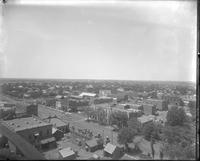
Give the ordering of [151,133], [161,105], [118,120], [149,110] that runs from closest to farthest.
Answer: [151,133] < [118,120] < [149,110] < [161,105]

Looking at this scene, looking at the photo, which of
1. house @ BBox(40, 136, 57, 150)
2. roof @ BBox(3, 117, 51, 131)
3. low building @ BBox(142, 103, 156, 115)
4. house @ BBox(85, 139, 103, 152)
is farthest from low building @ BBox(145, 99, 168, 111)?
house @ BBox(40, 136, 57, 150)

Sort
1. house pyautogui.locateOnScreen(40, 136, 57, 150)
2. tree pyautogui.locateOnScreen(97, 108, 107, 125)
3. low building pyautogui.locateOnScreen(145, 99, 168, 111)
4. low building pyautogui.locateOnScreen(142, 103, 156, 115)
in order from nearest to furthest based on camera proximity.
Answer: house pyautogui.locateOnScreen(40, 136, 57, 150)
tree pyautogui.locateOnScreen(97, 108, 107, 125)
low building pyautogui.locateOnScreen(142, 103, 156, 115)
low building pyautogui.locateOnScreen(145, 99, 168, 111)

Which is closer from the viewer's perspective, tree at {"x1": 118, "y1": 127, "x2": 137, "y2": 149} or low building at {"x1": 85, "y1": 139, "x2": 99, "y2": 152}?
low building at {"x1": 85, "y1": 139, "x2": 99, "y2": 152}

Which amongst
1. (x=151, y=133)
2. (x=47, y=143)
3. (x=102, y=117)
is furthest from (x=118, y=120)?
(x=47, y=143)

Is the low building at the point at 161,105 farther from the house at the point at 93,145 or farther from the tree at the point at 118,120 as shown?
the house at the point at 93,145

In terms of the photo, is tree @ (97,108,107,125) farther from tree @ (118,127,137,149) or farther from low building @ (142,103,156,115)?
low building @ (142,103,156,115)

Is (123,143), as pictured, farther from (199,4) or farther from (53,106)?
(53,106)

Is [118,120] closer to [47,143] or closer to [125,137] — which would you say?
[125,137]

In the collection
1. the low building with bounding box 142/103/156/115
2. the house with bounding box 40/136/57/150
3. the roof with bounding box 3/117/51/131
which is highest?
the roof with bounding box 3/117/51/131

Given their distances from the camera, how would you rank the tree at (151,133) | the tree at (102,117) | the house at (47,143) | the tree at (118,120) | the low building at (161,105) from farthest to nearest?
the low building at (161,105)
the tree at (102,117)
the tree at (118,120)
the tree at (151,133)
the house at (47,143)

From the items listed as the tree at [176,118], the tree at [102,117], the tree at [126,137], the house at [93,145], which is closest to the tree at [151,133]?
the tree at [126,137]

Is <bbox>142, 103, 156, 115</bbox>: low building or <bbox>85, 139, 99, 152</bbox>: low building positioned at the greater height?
<bbox>85, 139, 99, 152</bbox>: low building

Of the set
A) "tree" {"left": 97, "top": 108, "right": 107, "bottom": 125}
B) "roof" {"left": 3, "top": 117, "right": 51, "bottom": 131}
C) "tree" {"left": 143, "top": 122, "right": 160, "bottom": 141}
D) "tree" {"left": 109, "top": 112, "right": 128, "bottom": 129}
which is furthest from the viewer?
"tree" {"left": 97, "top": 108, "right": 107, "bottom": 125}

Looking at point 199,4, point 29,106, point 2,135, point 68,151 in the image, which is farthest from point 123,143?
point 29,106
